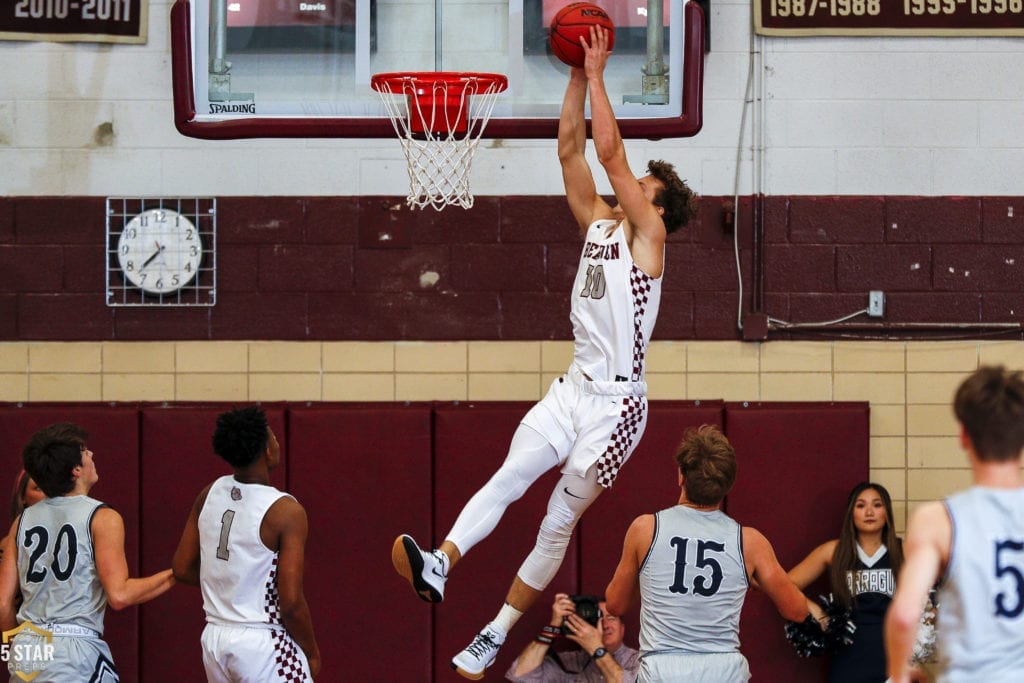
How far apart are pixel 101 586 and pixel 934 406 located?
14.8 feet

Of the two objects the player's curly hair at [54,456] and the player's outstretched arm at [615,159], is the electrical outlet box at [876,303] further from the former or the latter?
the player's curly hair at [54,456]

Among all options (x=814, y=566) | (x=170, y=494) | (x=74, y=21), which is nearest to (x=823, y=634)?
(x=814, y=566)

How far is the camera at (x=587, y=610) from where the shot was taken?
636cm

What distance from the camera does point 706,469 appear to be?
194 inches

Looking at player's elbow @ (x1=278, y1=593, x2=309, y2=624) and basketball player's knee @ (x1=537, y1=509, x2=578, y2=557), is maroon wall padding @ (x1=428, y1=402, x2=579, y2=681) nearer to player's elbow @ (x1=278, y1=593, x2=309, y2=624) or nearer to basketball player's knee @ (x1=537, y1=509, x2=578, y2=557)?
basketball player's knee @ (x1=537, y1=509, x2=578, y2=557)

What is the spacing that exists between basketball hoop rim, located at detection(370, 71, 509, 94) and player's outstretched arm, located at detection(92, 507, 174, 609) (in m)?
2.22

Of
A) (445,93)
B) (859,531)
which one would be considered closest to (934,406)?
(859,531)

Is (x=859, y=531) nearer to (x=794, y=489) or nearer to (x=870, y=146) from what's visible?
(x=794, y=489)

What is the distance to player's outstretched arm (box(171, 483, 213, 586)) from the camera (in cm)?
511

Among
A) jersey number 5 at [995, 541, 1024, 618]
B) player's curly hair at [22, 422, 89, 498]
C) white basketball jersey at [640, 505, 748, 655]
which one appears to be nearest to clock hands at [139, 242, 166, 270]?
player's curly hair at [22, 422, 89, 498]

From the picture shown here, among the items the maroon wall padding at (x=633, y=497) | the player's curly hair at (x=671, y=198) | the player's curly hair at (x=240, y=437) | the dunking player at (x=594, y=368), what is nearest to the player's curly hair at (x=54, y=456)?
the player's curly hair at (x=240, y=437)

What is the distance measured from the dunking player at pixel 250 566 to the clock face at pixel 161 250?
2576 mm

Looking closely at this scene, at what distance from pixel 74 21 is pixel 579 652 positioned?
442 centimetres

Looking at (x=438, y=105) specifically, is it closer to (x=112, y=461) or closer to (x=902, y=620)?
(x=112, y=461)
